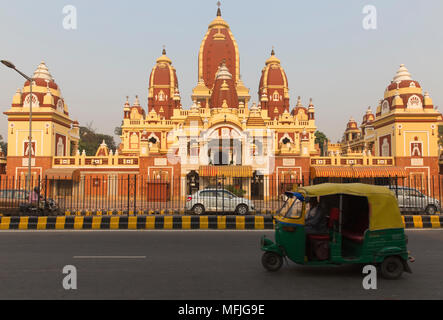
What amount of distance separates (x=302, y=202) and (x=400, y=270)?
81.1 inches

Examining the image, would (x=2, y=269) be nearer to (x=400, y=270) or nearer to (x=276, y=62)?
(x=400, y=270)

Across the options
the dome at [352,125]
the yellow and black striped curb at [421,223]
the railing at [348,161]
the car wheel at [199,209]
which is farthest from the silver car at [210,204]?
the dome at [352,125]

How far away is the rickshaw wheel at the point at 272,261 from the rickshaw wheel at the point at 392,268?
1.81m

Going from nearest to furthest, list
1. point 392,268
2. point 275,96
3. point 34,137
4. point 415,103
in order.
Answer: point 392,268 → point 34,137 → point 415,103 → point 275,96

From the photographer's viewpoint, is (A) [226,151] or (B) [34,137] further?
(B) [34,137]

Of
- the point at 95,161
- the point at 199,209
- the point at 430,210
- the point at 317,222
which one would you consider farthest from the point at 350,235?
the point at 95,161

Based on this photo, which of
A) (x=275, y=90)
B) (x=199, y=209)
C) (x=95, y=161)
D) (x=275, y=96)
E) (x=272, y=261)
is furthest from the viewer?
(x=275, y=90)

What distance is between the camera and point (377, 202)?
614 cm

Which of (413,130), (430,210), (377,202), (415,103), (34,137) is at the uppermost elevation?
(415,103)

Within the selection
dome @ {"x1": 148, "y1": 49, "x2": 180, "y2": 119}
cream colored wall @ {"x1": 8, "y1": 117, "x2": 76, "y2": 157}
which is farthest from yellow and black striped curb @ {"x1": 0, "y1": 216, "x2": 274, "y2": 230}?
dome @ {"x1": 148, "y1": 49, "x2": 180, "y2": 119}

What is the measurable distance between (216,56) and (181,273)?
44368 mm

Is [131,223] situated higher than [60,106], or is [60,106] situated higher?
[60,106]

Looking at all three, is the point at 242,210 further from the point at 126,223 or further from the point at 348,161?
the point at 348,161
